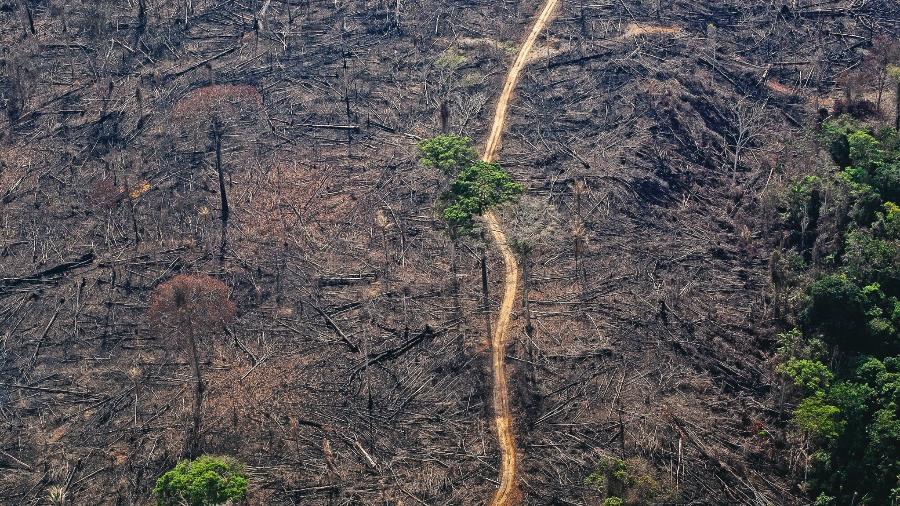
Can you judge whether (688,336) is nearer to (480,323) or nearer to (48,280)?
(480,323)

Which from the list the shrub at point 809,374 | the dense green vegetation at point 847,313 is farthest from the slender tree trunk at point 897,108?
the shrub at point 809,374

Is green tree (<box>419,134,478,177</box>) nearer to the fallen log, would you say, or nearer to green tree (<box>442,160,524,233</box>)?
green tree (<box>442,160,524,233</box>)

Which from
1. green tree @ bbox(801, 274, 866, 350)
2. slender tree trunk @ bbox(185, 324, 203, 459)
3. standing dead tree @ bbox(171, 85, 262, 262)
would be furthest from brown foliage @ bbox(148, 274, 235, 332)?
green tree @ bbox(801, 274, 866, 350)

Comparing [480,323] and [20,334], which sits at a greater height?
[480,323]

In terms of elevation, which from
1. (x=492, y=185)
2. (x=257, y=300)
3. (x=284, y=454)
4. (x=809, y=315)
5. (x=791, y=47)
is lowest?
(x=284, y=454)

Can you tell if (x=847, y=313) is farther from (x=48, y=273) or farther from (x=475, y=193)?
(x=48, y=273)

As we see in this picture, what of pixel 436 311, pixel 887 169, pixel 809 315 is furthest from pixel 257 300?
pixel 887 169
